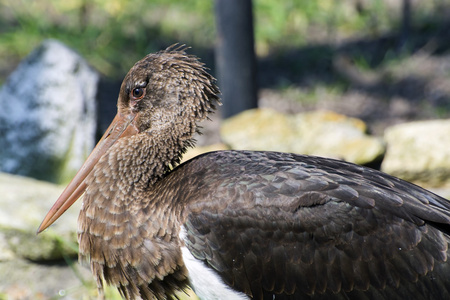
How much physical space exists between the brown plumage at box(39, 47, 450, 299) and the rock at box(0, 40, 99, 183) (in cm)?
174

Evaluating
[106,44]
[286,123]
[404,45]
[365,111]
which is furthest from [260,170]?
[106,44]

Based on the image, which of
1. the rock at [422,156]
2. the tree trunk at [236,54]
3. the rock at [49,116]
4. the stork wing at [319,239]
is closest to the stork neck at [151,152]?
the stork wing at [319,239]

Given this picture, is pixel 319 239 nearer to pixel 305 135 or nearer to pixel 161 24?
pixel 305 135

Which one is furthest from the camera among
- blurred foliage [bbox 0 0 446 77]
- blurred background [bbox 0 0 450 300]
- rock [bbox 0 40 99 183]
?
blurred foliage [bbox 0 0 446 77]

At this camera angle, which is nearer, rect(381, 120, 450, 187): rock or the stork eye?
the stork eye

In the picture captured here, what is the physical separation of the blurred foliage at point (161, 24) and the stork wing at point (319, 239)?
4.75m

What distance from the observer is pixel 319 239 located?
2.66m

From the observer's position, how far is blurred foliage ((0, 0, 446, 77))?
24.4 feet

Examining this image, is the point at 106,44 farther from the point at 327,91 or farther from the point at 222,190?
the point at 222,190

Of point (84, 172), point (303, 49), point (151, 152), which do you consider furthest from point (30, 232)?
point (303, 49)

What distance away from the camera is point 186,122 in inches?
Answer: 124

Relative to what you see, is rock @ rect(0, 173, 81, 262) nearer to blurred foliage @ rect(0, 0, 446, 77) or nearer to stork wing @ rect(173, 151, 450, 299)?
stork wing @ rect(173, 151, 450, 299)

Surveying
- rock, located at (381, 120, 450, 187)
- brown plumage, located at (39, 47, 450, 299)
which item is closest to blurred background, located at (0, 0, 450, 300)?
rock, located at (381, 120, 450, 187)

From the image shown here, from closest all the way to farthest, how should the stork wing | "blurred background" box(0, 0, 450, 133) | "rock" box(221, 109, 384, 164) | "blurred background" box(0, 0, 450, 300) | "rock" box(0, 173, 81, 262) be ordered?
the stork wing → "rock" box(0, 173, 81, 262) → "rock" box(221, 109, 384, 164) → "blurred background" box(0, 0, 450, 300) → "blurred background" box(0, 0, 450, 133)
